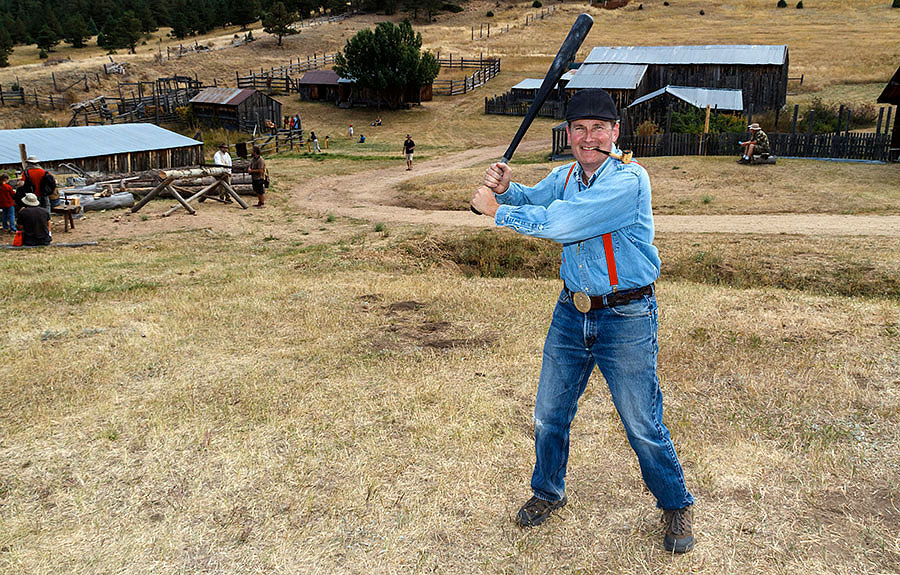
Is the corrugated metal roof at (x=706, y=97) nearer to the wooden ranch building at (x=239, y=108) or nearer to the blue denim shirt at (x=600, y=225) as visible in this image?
the wooden ranch building at (x=239, y=108)

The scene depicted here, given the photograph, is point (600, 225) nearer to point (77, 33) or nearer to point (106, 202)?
point (106, 202)

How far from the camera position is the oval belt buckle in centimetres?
357

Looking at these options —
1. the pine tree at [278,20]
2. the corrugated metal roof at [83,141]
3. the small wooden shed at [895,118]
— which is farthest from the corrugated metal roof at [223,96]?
the small wooden shed at [895,118]

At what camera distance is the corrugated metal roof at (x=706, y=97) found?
33406mm

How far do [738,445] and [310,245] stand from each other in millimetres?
11534

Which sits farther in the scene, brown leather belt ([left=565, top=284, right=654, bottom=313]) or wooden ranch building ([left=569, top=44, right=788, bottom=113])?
wooden ranch building ([left=569, top=44, right=788, bottom=113])

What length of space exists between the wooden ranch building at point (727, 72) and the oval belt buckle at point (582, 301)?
37429 mm

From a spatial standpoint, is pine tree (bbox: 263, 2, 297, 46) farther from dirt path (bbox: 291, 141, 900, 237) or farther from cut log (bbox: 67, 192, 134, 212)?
cut log (bbox: 67, 192, 134, 212)

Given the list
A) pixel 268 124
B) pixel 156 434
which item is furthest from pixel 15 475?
pixel 268 124

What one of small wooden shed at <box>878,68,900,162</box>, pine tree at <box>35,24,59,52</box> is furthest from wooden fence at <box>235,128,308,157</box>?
pine tree at <box>35,24,59,52</box>

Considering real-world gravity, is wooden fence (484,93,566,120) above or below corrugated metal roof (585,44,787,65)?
below

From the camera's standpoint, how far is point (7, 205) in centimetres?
1555

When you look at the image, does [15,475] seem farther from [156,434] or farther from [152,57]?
[152,57]

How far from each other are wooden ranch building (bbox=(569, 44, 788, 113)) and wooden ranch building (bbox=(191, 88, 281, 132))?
21.7 m
